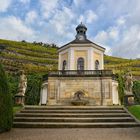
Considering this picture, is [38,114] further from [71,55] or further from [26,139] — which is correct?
[71,55]

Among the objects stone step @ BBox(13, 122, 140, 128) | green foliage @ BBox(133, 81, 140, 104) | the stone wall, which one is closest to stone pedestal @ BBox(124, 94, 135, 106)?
stone step @ BBox(13, 122, 140, 128)

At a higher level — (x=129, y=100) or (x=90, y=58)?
(x=90, y=58)

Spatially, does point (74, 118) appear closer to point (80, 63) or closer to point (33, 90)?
point (80, 63)

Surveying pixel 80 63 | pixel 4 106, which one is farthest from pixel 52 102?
pixel 4 106

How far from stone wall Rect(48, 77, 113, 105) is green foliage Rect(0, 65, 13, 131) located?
55.6 ft

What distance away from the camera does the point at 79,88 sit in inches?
1104

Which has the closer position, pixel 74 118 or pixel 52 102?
pixel 74 118

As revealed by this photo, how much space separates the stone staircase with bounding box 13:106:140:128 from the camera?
12078 mm

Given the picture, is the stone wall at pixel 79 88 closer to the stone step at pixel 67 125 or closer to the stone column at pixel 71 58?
the stone column at pixel 71 58

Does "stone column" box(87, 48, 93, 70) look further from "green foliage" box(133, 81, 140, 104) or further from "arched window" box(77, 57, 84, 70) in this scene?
"green foliage" box(133, 81, 140, 104)

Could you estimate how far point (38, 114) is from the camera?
14047 millimetres

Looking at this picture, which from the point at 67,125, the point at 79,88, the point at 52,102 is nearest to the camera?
the point at 67,125

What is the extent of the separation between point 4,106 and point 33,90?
→ 24.1 m

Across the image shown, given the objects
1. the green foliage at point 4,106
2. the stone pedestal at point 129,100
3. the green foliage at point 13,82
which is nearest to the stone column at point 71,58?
the green foliage at point 13,82
